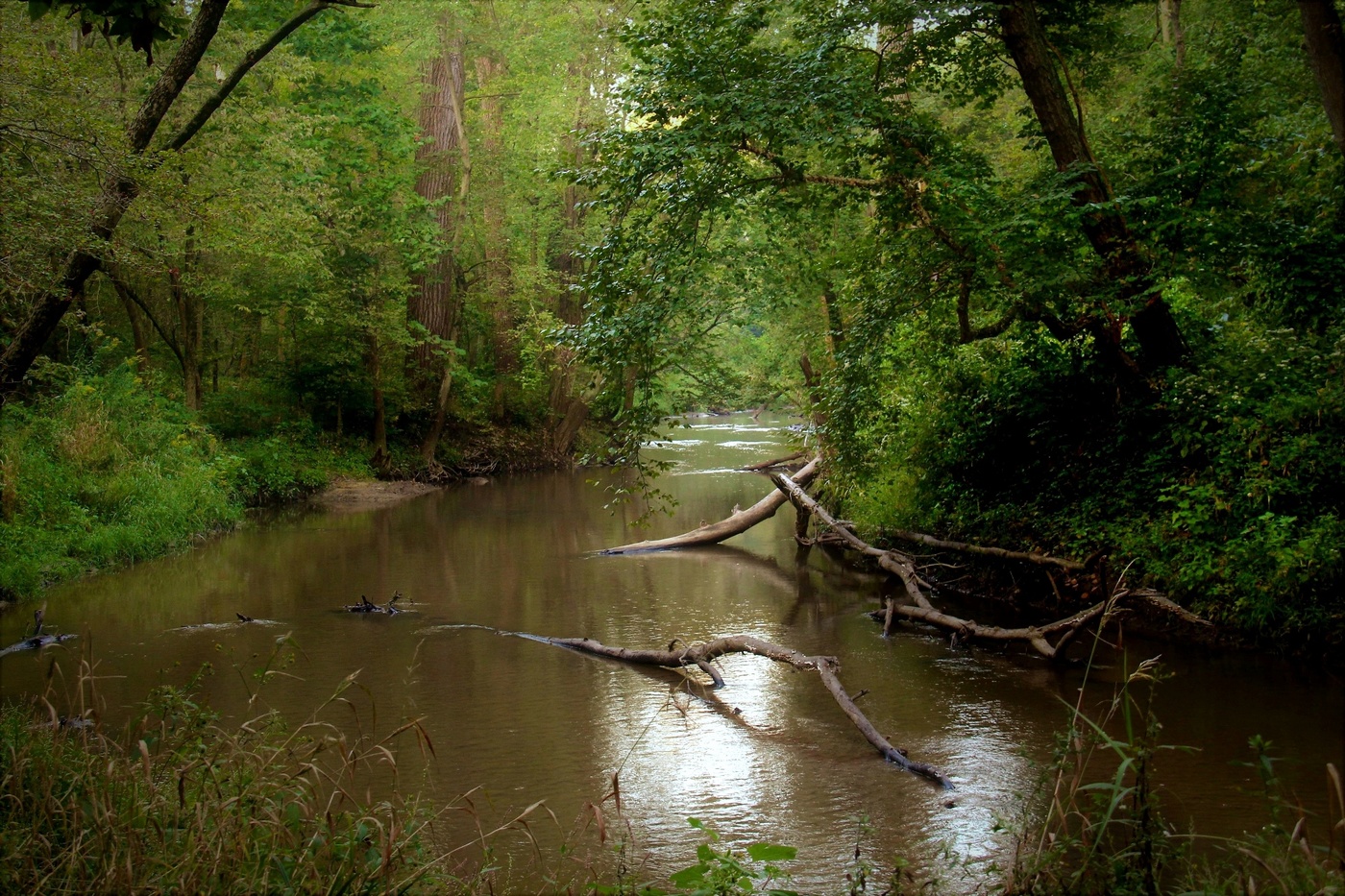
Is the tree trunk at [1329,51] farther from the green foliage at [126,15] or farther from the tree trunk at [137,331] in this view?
the tree trunk at [137,331]

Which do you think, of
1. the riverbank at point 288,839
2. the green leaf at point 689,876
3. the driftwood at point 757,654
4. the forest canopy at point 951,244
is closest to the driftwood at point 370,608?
the driftwood at point 757,654

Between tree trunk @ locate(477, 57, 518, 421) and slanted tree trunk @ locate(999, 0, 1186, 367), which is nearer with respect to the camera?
slanted tree trunk @ locate(999, 0, 1186, 367)

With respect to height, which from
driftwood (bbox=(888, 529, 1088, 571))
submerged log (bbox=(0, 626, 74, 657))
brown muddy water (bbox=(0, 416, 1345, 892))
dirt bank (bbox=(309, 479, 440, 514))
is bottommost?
brown muddy water (bbox=(0, 416, 1345, 892))

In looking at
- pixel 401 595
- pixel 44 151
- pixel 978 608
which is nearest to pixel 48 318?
pixel 44 151

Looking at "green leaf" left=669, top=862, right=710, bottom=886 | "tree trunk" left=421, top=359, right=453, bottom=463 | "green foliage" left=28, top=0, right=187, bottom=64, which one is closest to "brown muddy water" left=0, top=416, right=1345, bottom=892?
"green leaf" left=669, top=862, right=710, bottom=886

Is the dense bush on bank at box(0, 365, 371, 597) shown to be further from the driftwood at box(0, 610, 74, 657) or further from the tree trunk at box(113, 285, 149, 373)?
the driftwood at box(0, 610, 74, 657)

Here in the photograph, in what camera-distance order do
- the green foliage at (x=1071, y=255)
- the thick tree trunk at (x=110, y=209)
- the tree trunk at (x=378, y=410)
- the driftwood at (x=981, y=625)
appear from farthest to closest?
the tree trunk at (x=378, y=410), the green foliage at (x=1071, y=255), the driftwood at (x=981, y=625), the thick tree trunk at (x=110, y=209)

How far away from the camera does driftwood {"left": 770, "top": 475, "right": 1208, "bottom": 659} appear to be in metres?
7.84

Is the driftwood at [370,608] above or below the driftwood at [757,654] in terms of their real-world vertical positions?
below

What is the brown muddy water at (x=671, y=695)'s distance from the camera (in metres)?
5.38

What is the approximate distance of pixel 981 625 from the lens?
29.8ft

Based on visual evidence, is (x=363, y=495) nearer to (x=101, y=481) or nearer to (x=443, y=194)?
(x=101, y=481)

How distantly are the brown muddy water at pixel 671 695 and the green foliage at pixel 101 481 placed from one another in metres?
0.50

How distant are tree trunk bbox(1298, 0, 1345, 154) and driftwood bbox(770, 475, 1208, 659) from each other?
3243mm
